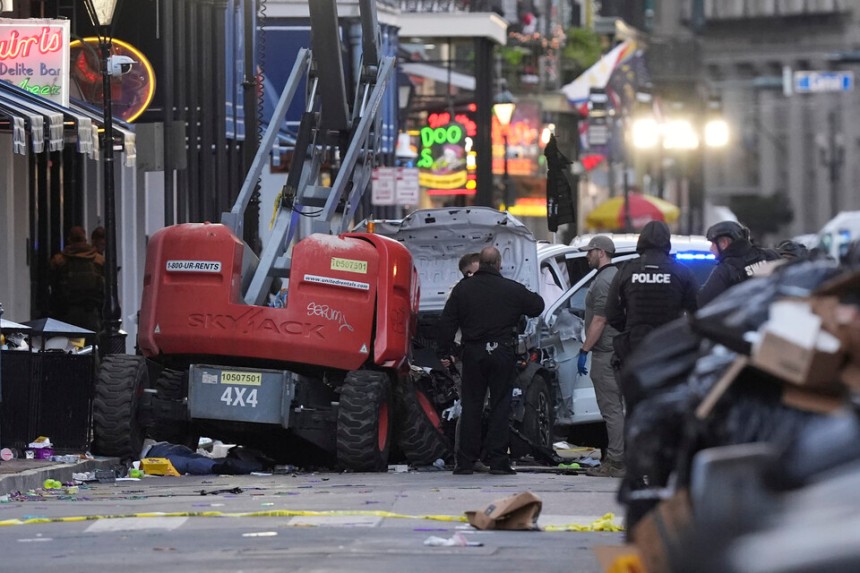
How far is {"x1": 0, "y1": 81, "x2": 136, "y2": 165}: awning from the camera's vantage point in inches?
→ 775

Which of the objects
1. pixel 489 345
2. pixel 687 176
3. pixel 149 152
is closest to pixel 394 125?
pixel 149 152

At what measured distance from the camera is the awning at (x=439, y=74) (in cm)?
5412

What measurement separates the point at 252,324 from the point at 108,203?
13.2 feet

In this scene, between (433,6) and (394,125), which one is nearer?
(394,125)

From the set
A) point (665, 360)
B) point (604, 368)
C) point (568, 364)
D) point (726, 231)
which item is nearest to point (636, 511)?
point (665, 360)

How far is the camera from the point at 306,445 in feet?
56.4

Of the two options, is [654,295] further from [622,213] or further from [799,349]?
[622,213]

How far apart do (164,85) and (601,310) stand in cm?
1300

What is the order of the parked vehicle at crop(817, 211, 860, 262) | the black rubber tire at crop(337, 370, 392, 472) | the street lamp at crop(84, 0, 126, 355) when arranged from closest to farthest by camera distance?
1. the black rubber tire at crop(337, 370, 392, 472)
2. the street lamp at crop(84, 0, 126, 355)
3. the parked vehicle at crop(817, 211, 860, 262)

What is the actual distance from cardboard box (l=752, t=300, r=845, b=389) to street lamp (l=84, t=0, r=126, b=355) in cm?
1330

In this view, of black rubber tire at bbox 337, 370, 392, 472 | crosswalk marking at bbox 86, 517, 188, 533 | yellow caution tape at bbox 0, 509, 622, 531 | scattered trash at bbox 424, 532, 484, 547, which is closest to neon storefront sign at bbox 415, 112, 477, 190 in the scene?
black rubber tire at bbox 337, 370, 392, 472

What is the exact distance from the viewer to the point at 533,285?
18.0m

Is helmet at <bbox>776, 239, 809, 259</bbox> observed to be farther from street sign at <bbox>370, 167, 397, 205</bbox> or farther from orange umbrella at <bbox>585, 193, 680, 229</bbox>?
orange umbrella at <bbox>585, 193, 680, 229</bbox>

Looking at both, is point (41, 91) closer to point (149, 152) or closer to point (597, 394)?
point (149, 152)
